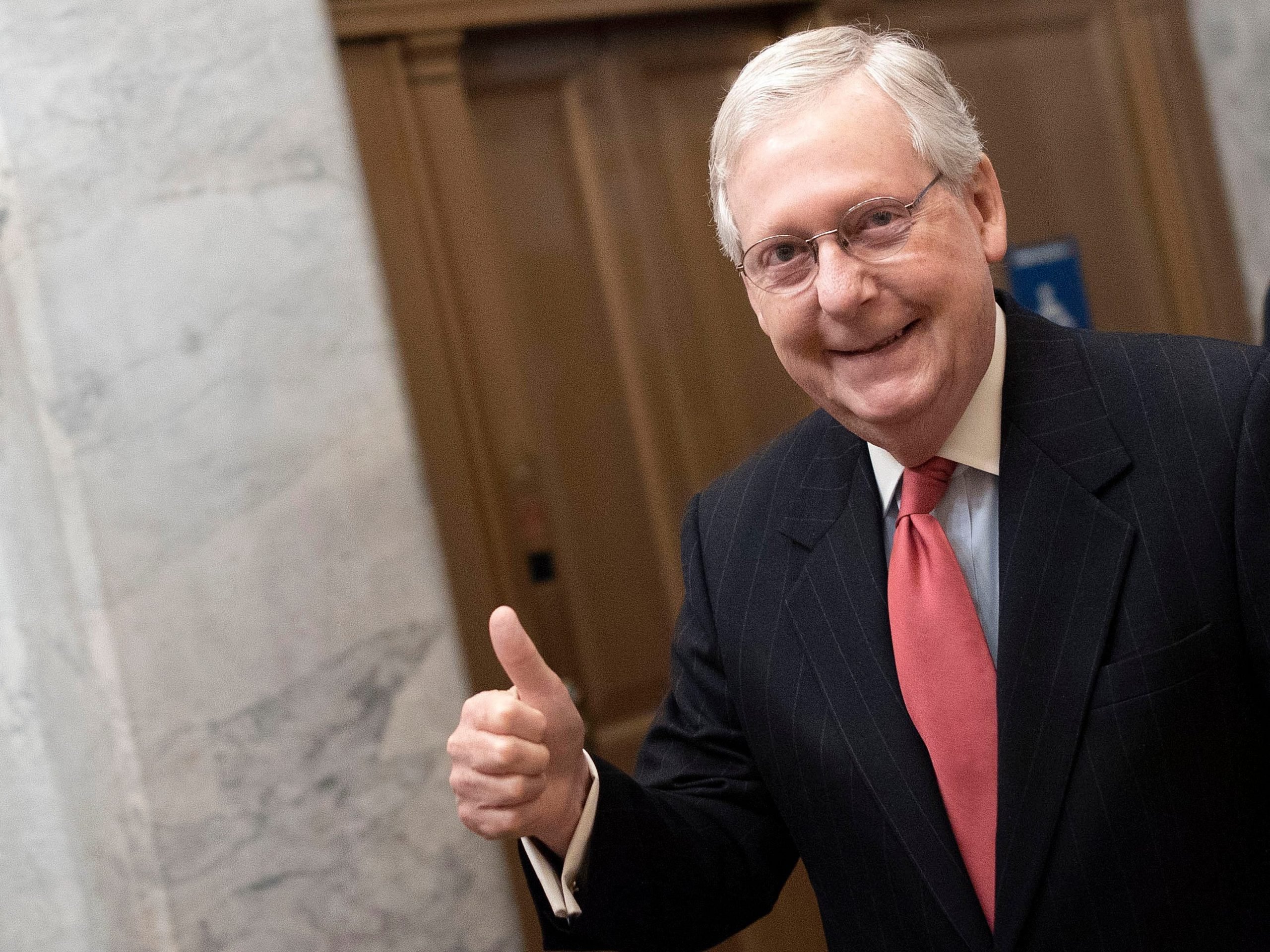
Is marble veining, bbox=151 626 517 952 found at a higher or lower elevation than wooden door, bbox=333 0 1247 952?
lower

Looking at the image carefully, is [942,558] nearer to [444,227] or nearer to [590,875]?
[590,875]

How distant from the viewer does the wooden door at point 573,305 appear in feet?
8.62

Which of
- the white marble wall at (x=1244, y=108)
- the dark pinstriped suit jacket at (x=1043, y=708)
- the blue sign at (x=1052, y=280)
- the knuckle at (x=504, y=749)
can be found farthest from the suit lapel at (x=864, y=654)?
the white marble wall at (x=1244, y=108)

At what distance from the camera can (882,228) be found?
47.9 inches

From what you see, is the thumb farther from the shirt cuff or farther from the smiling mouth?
the smiling mouth

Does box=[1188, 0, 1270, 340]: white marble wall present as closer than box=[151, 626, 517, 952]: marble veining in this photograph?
No

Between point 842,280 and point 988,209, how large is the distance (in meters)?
0.24

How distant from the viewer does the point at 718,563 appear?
1.50 m

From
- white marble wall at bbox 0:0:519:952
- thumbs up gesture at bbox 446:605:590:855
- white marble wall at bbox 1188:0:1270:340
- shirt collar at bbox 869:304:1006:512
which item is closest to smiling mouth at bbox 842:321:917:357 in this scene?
shirt collar at bbox 869:304:1006:512

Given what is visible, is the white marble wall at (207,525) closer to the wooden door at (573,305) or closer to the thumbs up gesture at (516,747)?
the wooden door at (573,305)

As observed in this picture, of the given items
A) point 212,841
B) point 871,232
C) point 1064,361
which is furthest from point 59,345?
point 1064,361

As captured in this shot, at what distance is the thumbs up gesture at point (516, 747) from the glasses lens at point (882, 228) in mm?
491

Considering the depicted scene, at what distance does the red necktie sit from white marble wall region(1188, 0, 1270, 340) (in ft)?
9.24

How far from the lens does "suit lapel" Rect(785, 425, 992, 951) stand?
123 centimetres
